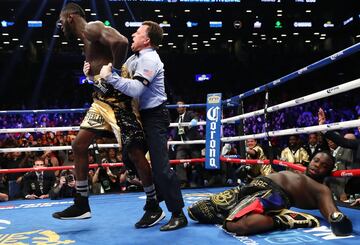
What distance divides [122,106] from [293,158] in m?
2.25

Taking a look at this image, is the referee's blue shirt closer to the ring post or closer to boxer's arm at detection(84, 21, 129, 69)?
boxer's arm at detection(84, 21, 129, 69)

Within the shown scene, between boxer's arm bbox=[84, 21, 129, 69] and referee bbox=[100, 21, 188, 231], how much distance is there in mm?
74

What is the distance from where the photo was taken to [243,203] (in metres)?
1.80

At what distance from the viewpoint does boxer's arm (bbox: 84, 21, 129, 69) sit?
203 centimetres

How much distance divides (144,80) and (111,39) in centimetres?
29

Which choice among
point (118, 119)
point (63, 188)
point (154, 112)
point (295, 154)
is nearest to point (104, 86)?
point (118, 119)

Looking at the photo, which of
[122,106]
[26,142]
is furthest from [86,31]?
[26,142]

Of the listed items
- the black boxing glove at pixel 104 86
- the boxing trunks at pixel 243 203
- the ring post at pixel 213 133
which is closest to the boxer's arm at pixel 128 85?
the black boxing glove at pixel 104 86

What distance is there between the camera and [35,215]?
2.59 m

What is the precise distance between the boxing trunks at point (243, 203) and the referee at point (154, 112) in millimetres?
118

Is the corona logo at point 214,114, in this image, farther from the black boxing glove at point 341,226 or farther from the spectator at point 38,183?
the black boxing glove at point 341,226

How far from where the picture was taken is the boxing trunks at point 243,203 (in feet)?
5.77

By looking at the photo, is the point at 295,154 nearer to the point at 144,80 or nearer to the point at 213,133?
the point at 213,133

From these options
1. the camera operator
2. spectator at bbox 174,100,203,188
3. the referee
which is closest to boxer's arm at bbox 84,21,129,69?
the referee
